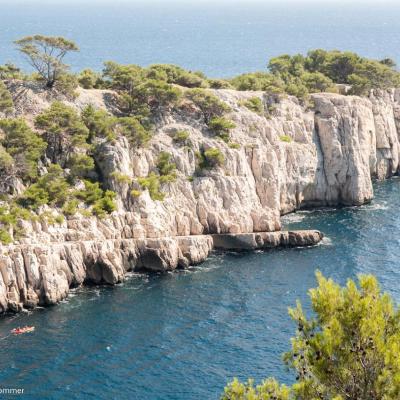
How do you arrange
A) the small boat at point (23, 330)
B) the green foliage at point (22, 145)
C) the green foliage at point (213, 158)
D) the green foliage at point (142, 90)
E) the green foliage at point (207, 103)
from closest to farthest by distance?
the small boat at point (23, 330) < the green foliage at point (22, 145) < the green foliage at point (213, 158) < the green foliage at point (142, 90) < the green foliage at point (207, 103)

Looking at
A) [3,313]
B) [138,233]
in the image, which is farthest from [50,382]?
[138,233]

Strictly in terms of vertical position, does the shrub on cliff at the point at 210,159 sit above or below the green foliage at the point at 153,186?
above

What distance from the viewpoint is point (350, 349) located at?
110 feet

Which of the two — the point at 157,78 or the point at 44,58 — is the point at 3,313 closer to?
the point at 44,58

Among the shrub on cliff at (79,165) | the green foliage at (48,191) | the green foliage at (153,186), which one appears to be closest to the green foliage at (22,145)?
the green foliage at (48,191)

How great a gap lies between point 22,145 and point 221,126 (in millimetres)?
30102

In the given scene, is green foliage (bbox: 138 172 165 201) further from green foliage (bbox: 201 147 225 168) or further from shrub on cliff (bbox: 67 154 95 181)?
green foliage (bbox: 201 147 225 168)

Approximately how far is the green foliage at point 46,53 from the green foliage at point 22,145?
1434 centimetres

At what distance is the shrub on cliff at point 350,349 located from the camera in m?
32.8

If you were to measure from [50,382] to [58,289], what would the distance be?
18006 millimetres

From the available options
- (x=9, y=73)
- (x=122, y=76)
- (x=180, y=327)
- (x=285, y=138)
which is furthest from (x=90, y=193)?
(x=285, y=138)

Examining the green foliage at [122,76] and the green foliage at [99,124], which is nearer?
the green foliage at [99,124]

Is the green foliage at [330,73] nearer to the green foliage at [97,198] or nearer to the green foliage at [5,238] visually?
the green foliage at [97,198]

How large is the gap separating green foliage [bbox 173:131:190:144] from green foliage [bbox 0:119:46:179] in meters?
19.5
